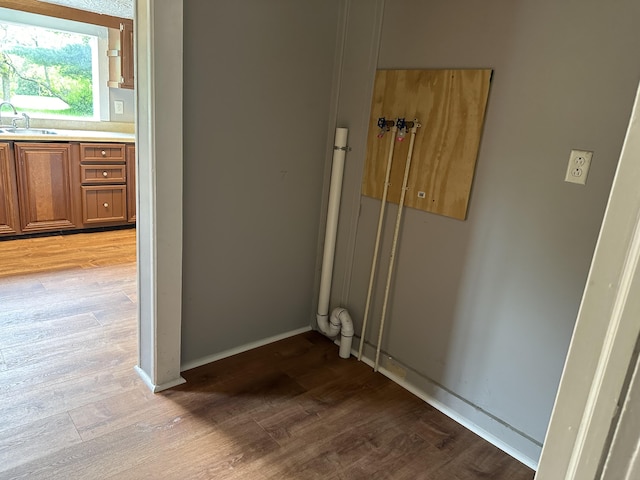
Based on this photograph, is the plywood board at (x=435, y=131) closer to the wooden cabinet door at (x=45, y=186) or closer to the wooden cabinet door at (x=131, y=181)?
the wooden cabinet door at (x=131, y=181)

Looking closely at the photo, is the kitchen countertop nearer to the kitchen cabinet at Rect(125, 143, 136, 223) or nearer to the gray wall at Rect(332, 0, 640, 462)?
the kitchen cabinet at Rect(125, 143, 136, 223)

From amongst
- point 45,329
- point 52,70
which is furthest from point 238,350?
point 52,70

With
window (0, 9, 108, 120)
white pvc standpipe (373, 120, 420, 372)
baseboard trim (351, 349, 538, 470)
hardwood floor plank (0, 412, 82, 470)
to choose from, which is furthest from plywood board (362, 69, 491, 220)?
window (0, 9, 108, 120)

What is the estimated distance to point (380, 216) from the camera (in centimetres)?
235

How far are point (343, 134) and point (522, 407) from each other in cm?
160

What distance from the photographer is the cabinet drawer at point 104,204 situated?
427cm

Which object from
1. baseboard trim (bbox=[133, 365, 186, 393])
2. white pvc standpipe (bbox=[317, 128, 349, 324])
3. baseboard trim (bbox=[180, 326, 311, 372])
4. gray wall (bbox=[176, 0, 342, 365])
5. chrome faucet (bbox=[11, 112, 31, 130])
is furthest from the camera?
chrome faucet (bbox=[11, 112, 31, 130])

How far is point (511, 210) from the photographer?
72.8 inches

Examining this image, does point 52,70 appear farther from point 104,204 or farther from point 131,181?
point 104,204

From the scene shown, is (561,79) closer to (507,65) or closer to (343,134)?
(507,65)

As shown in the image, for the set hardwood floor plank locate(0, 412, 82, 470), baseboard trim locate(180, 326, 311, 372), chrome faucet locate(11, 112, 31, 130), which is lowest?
hardwood floor plank locate(0, 412, 82, 470)

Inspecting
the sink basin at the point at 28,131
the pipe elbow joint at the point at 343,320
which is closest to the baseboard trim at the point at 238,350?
the pipe elbow joint at the point at 343,320

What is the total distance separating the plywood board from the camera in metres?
1.93

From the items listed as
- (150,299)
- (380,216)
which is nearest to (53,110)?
(150,299)
